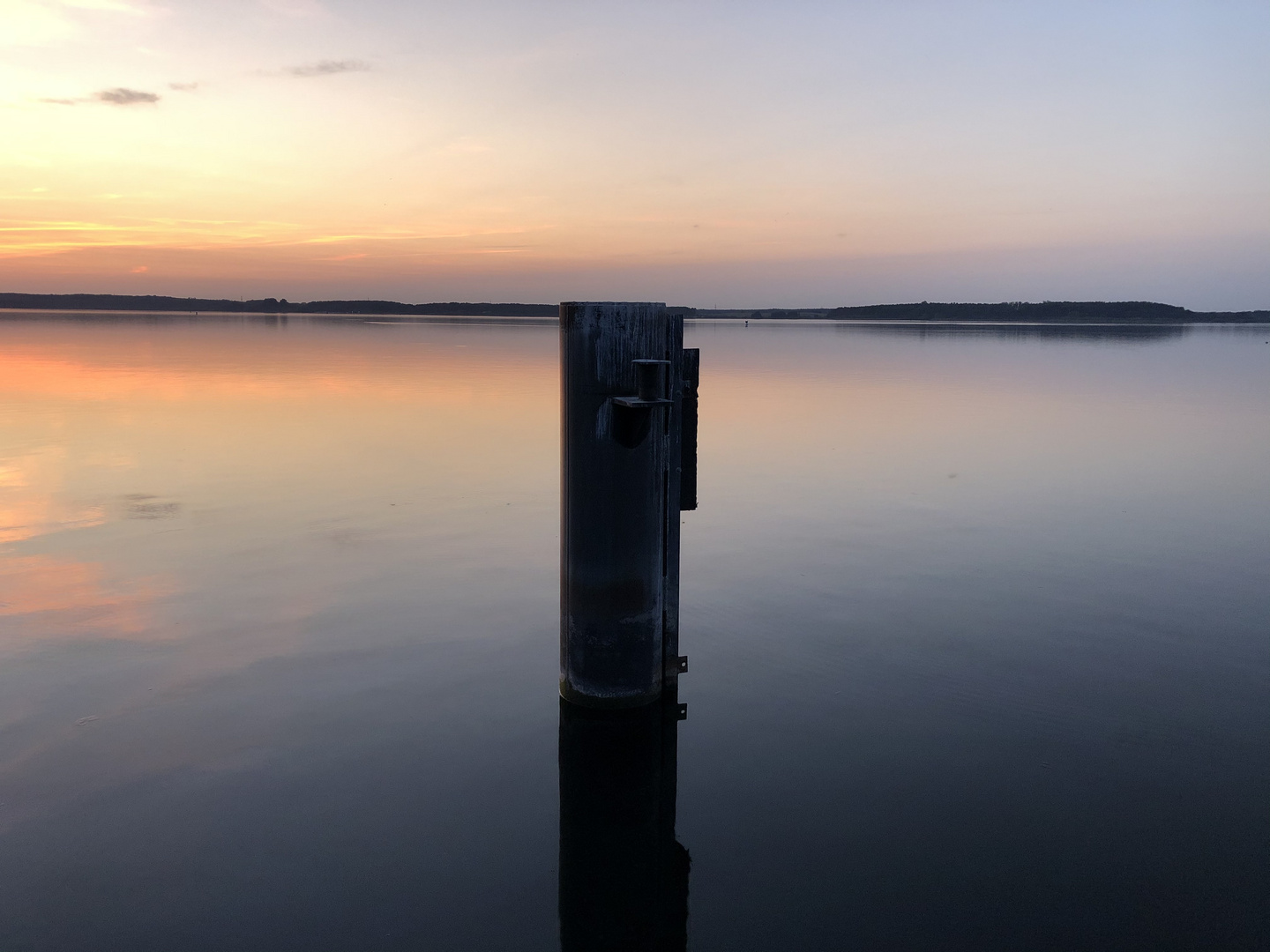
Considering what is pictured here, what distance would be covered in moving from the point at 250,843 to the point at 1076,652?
649 centimetres

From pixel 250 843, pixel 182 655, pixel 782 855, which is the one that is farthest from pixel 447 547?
pixel 782 855

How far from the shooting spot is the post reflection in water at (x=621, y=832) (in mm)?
4668

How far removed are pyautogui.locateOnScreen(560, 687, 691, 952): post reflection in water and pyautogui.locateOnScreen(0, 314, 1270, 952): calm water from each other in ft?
0.36

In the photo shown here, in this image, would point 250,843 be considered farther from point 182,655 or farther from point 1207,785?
point 1207,785

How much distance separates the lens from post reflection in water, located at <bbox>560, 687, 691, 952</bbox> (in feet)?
15.3

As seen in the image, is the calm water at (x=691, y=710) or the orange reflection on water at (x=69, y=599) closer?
the calm water at (x=691, y=710)

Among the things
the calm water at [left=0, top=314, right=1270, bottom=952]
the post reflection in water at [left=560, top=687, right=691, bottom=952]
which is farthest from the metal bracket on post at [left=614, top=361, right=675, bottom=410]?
the calm water at [left=0, top=314, right=1270, bottom=952]

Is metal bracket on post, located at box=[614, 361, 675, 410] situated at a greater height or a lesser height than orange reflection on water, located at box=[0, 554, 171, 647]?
greater

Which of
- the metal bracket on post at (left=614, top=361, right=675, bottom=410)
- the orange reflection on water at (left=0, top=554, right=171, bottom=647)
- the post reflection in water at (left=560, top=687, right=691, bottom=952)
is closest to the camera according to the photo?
the post reflection in water at (left=560, top=687, right=691, bottom=952)

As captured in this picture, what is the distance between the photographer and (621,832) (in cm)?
552

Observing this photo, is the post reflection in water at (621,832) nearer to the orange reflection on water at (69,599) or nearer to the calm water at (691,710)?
the calm water at (691,710)

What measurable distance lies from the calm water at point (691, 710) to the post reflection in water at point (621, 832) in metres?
0.11

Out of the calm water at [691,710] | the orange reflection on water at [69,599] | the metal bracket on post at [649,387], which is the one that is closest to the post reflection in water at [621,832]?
the calm water at [691,710]

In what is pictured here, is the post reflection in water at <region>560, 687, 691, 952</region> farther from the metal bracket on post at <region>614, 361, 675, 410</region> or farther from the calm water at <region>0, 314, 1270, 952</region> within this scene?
the metal bracket on post at <region>614, 361, 675, 410</region>
